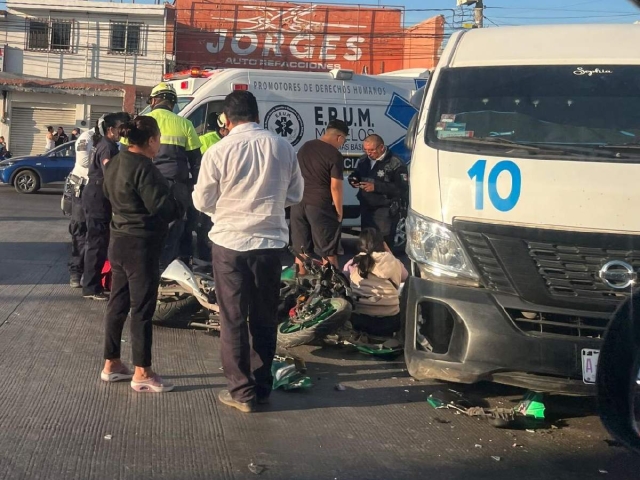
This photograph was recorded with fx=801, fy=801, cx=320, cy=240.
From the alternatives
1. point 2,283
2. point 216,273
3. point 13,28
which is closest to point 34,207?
point 2,283

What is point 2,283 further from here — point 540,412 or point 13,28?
point 13,28

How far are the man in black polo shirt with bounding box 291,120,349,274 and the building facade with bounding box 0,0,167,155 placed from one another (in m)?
26.6

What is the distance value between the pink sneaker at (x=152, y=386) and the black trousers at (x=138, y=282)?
0.11 metres

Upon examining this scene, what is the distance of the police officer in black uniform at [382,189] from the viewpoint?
9172mm

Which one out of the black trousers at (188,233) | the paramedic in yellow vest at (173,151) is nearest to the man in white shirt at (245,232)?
the paramedic in yellow vest at (173,151)

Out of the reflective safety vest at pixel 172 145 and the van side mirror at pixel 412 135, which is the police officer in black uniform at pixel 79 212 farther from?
the van side mirror at pixel 412 135

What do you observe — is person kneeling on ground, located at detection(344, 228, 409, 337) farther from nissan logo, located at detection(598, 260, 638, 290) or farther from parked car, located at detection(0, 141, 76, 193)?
parked car, located at detection(0, 141, 76, 193)

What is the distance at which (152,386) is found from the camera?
527cm

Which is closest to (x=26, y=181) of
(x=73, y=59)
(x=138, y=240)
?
(x=138, y=240)

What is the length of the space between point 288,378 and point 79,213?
3948mm

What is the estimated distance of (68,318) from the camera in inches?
282

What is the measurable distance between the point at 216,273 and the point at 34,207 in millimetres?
12742

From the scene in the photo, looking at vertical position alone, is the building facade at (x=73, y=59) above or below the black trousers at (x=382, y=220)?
above

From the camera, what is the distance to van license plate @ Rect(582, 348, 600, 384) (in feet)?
14.1
